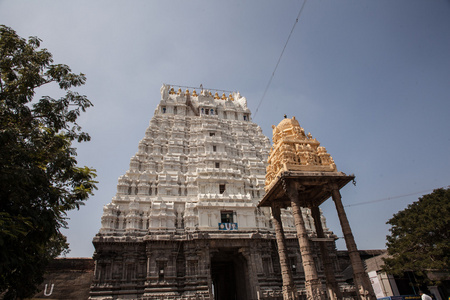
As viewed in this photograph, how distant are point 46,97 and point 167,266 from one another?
1824 cm

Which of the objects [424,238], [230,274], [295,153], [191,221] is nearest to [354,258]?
[295,153]

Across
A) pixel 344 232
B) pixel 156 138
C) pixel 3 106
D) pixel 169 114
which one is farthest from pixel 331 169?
pixel 169 114

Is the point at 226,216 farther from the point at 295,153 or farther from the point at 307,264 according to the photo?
the point at 307,264

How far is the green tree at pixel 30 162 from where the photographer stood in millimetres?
9211

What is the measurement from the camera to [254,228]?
2816cm

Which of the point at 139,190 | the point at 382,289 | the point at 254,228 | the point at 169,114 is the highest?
the point at 169,114

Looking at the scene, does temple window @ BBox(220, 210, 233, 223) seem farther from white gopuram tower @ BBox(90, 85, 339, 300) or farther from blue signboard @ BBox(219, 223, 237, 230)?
blue signboard @ BBox(219, 223, 237, 230)

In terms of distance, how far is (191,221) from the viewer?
Answer: 27750 mm

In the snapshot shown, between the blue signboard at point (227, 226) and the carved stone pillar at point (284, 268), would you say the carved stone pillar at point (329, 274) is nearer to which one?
the carved stone pillar at point (284, 268)

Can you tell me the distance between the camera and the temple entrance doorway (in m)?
27.3

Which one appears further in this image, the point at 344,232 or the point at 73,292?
the point at 73,292

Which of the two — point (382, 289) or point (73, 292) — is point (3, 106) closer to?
point (73, 292)

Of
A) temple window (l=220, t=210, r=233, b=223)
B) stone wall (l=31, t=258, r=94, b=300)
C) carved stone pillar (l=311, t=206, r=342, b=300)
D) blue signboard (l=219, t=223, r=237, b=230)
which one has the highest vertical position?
temple window (l=220, t=210, r=233, b=223)

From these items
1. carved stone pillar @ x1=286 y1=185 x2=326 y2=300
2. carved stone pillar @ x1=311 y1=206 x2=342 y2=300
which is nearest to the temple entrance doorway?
carved stone pillar @ x1=311 y1=206 x2=342 y2=300
